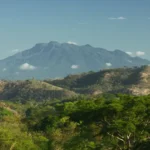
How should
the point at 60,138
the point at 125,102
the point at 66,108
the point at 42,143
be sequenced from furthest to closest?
the point at 60,138, the point at 42,143, the point at 66,108, the point at 125,102

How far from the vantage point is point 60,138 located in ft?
250

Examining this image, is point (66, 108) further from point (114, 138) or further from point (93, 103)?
point (114, 138)

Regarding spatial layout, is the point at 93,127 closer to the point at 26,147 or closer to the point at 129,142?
the point at 129,142

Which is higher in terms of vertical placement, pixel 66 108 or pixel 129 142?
pixel 66 108

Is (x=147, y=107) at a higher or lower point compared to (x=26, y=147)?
higher

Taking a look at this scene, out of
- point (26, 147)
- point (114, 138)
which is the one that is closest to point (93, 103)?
point (114, 138)

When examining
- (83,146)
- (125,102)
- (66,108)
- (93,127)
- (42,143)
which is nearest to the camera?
(83,146)

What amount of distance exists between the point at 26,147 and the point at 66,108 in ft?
29.3

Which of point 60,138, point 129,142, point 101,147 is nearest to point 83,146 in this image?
point 101,147

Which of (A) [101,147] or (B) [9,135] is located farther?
(B) [9,135]

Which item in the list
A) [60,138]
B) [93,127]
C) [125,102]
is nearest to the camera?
[125,102]

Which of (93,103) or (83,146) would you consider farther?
(93,103)

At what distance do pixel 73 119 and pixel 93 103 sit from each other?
466 centimetres

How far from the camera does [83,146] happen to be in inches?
1975
